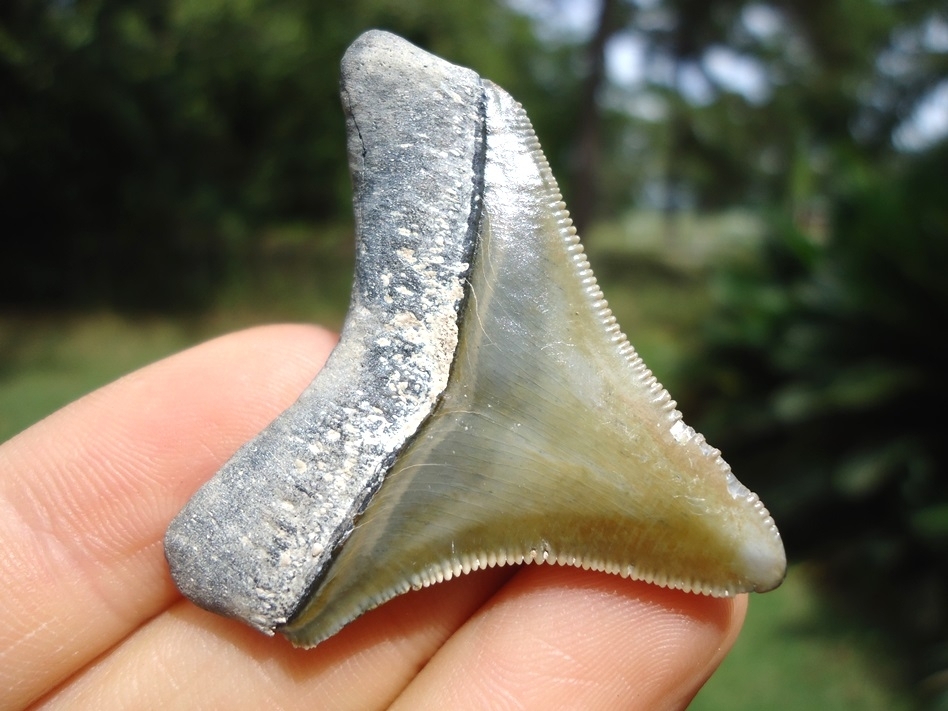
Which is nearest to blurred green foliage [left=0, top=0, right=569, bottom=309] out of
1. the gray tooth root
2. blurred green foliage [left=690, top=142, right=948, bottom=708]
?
blurred green foliage [left=690, top=142, right=948, bottom=708]

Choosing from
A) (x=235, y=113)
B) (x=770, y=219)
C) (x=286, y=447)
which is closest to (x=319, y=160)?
(x=235, y=113)

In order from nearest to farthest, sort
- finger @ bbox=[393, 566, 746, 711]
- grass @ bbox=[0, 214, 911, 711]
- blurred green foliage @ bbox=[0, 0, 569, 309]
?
finger @ bbox=[393, 566, 746, 711]
grass @ bbox=[0, 214, 911, 711]
blurred green foliage @ bbox=[0, 0, 569, 309]

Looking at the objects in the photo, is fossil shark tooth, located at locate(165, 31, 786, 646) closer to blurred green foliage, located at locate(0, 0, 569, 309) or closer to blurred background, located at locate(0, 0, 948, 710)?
blurred background, located at locate(0, 0, 948, 710)

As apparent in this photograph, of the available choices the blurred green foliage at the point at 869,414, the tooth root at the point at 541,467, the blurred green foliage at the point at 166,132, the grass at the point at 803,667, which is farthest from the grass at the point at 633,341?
the tooth root at the point at 541,467

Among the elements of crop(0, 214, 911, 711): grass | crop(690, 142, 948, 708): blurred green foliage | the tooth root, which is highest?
the tooth root

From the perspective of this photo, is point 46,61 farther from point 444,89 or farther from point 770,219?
point 444,89

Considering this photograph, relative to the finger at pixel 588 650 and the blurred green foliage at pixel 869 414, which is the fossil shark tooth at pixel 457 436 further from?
the blurred green foliage at pixel 869 414

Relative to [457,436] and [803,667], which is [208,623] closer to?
[457,436]

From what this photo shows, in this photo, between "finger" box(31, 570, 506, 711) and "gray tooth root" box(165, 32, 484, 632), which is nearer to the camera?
"gray tooth root" box(165, 32, 484, 632)
